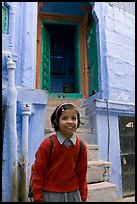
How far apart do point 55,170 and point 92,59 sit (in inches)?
201

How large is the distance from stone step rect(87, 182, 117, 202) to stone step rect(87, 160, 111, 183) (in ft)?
0.87

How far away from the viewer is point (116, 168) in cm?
491

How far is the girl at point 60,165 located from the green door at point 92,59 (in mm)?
4111

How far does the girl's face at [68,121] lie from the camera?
2002mm

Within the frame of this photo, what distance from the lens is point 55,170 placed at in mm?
2008

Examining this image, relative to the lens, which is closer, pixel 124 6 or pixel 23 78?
pixel 23 78

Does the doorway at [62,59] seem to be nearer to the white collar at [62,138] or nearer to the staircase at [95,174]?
the staircase at [95,174]

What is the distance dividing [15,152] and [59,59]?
6242mm

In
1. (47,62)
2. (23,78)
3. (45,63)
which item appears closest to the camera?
(23,78)

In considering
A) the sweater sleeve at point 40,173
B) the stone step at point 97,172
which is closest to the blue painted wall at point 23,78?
the stone step at point 97,172

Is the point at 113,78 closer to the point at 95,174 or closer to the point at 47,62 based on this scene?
the point at 47,62

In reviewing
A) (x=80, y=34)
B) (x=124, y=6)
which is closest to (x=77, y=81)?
(x=80, y=34)

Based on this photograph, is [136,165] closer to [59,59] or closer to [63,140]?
[63,140]

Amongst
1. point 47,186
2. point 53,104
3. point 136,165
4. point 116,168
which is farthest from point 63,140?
point 53,104
